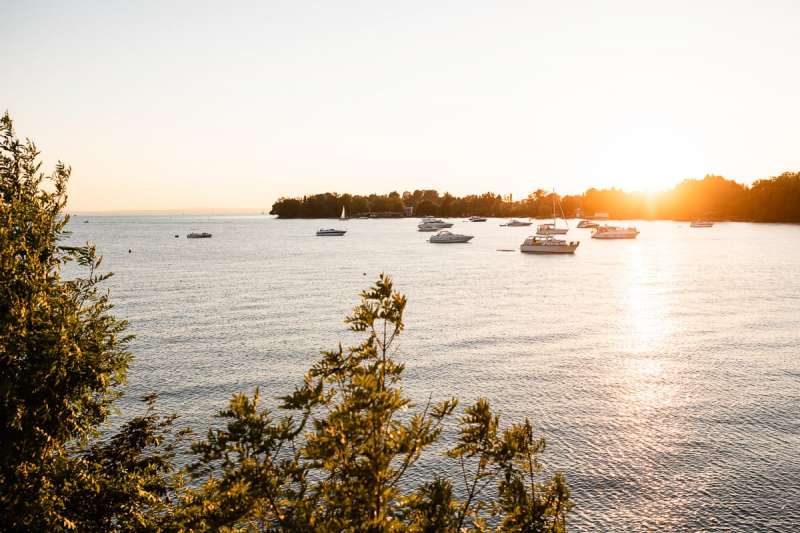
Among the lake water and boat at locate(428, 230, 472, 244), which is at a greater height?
boat at locate(428, 230, 472, 244)

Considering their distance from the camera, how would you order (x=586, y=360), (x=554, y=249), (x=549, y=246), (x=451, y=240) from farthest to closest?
1. (x=451, y=240)
2. (x=549, y=246)
3. (x=554, y=249)
4. (x=586, y=360)

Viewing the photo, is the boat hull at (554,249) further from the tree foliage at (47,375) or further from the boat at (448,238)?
the tree foliage at (47,375)

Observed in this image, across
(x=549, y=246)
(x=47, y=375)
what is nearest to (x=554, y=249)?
(x=549, y=246)

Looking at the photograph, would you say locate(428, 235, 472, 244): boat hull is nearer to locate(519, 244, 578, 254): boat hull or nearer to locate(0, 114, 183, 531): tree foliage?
locate(519, 244, 578, 254): boat hull

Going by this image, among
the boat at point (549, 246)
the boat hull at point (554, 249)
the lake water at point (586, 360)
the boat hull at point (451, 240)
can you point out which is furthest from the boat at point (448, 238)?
the lake water at point (586, 360)

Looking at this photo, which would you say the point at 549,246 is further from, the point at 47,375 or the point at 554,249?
the point at 47,375

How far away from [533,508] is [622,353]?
46.8 m

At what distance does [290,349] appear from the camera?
170 feet

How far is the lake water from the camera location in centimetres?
2783

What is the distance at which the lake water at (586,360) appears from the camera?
1096 inches

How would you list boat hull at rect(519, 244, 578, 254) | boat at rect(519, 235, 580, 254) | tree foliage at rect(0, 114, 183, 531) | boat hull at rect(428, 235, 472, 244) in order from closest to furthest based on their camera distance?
tree foliage at rect(0, 114, 183, 531) < boat at rect(519, 235, 580, 254) < boat hull at rect(519, 244, 578, 254) < boat hull at rect(428, 235, 472, 244)

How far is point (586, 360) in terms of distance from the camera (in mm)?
50656

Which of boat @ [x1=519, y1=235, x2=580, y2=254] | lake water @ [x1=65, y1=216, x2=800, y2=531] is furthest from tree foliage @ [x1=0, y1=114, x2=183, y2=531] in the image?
boat @ [x1=519, y1=235, x2=580, y2=254]

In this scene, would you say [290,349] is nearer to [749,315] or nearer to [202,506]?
[202,506]
